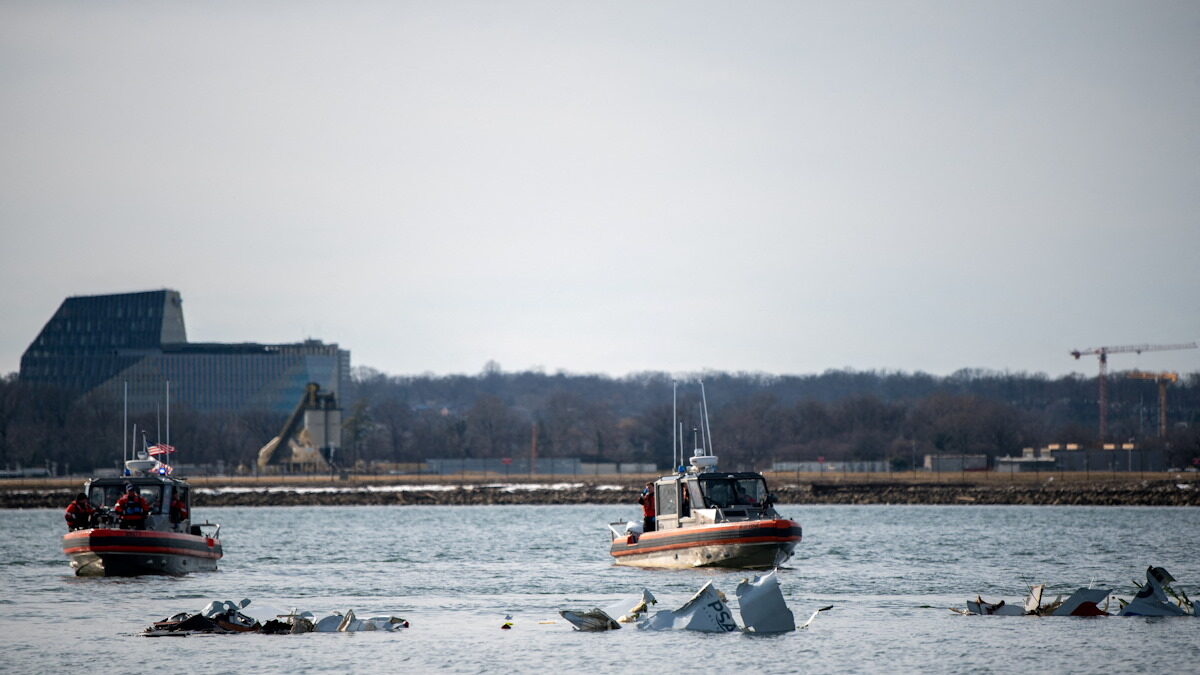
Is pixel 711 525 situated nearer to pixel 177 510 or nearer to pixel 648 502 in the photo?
pixel 648 502

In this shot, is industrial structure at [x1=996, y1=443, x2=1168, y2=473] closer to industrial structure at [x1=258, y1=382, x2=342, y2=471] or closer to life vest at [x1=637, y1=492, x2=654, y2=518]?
industrial structure at [x1=258, y1=382, x2=342, y2=471]

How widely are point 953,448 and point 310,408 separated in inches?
2797

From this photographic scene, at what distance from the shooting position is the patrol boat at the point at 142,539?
46.5 metres

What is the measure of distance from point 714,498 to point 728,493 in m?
0.52

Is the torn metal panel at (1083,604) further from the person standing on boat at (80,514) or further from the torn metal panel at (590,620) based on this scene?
the person standing on boat at (80,514)

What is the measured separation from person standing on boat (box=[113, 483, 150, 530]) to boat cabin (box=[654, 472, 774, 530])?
1611 centimetres

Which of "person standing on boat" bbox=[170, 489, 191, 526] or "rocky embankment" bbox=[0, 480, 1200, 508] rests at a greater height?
"person standing on boat" bbox=[170, 489, 191, 526]

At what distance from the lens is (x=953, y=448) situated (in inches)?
6698

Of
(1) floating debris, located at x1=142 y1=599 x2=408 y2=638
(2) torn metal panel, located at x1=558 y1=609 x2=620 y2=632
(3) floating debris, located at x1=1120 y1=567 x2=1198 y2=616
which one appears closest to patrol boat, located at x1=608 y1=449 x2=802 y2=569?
(2) torn metal panel, located at x1=558 y1=609 x2=620 y2=632

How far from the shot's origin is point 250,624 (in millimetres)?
34344

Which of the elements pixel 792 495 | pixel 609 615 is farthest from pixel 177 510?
pixel 792 495

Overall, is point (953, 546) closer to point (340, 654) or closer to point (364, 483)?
point (340, 654)

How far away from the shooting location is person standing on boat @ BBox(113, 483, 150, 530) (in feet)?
155

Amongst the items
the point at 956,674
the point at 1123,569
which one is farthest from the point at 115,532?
the point at 1123,569
